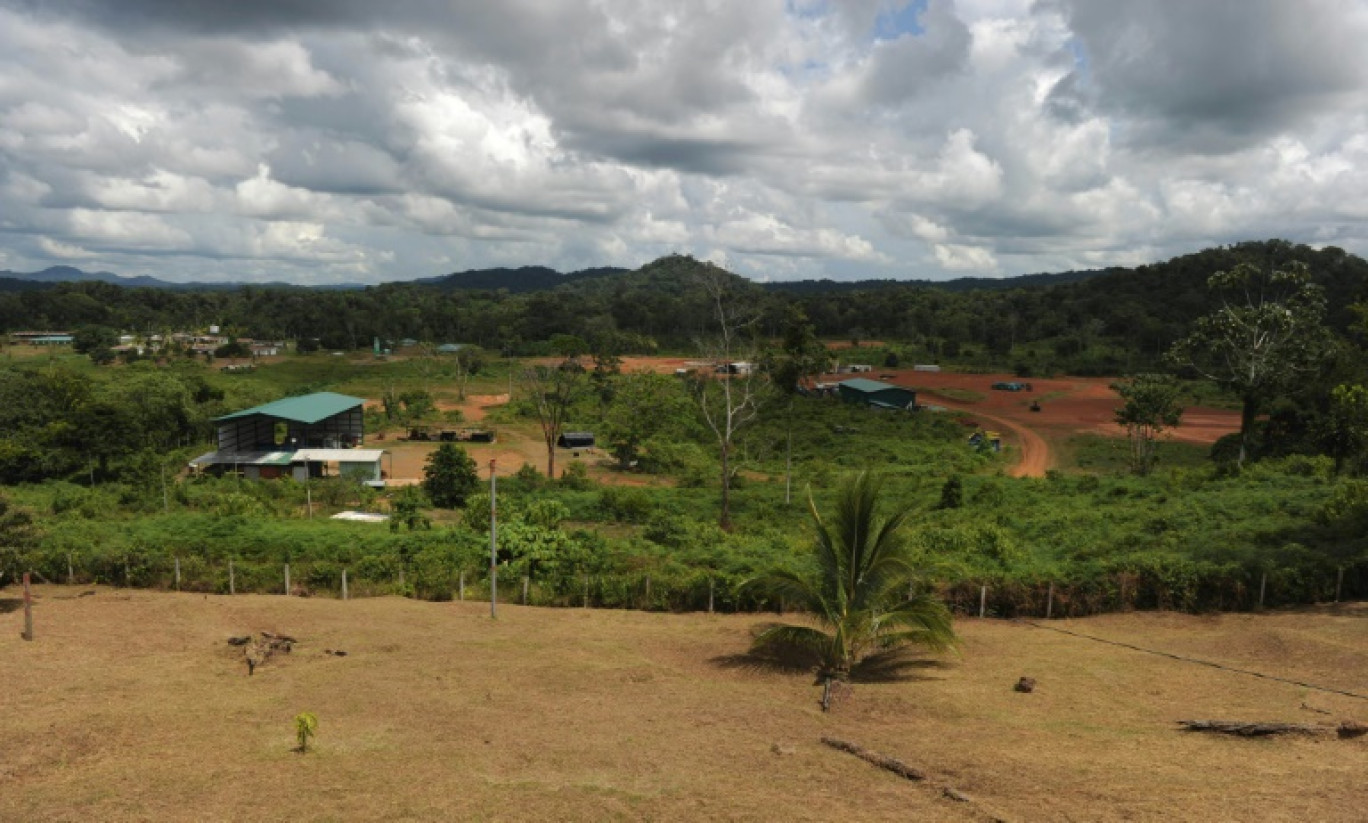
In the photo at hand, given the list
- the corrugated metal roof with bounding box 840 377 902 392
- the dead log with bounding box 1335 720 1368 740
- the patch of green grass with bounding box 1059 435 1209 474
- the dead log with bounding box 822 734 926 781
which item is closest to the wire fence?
the dead log with bounding box 822 734 926 781

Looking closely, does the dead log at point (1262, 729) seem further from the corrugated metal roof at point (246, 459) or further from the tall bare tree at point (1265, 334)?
the corrugated metal roof at point (246, 459)

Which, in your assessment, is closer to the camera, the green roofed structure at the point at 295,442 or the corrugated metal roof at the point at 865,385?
the green roofed structure at the point at 295,442

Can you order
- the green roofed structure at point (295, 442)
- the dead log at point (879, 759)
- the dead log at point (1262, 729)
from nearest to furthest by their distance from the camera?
the dead log at point (879, 759)
the dead log at point (1262, 729)
the green roofed structure at point (295, 442)

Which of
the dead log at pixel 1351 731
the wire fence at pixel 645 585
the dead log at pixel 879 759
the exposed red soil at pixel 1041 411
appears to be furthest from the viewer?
Result: the exposed red soil at pixel 1041 411

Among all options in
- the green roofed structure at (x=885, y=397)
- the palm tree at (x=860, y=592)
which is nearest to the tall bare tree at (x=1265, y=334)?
the palm tree at (x=860, y=592)

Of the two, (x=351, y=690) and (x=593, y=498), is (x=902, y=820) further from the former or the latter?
(x=593, y=498)

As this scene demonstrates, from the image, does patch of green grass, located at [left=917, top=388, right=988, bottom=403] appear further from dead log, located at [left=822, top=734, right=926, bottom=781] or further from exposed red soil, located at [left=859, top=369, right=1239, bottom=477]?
dead log, located at [left=822, top=734, right=926, bottom=781]

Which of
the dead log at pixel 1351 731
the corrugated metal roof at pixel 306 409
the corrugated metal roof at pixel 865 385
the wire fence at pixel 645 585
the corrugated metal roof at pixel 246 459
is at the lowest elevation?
the corrugated metal roof at pixel 246 459
